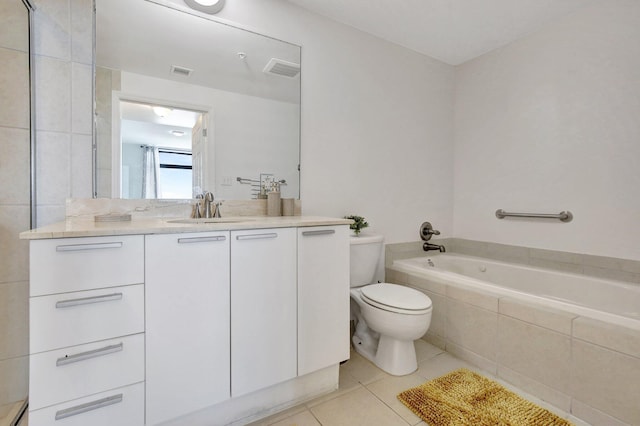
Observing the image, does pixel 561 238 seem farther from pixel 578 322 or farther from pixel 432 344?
pixel 432 344

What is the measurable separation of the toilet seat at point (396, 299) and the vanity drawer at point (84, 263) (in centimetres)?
119

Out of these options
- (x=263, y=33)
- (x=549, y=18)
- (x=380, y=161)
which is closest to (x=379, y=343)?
(x=380, y=161)

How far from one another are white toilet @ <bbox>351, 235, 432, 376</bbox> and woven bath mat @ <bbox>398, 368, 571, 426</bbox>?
0.67ft

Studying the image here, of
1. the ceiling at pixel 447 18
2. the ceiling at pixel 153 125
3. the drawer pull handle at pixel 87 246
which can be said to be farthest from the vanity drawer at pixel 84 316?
the ceiling at pixel 447 18

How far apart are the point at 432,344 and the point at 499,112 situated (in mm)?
2003

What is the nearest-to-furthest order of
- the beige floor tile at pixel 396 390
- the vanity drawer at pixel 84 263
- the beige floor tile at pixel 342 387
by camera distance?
the vanity drawer at pixel 84 263
the beige floor tile at pixel 396 390
the beige floor tile at pixel 342 387

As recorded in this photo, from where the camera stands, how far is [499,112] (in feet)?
8.24

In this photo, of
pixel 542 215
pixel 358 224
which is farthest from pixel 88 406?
pixel 542 215

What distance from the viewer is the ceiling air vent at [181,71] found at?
1657 mm

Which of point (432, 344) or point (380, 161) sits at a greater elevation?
point (380, 161)

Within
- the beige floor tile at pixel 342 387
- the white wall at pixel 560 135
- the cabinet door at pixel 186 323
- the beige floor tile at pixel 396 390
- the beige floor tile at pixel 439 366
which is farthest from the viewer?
the white wall at pixel 560 135

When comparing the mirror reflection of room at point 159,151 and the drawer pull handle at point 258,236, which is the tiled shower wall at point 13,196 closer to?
the mirror reflection of room at point 159,151

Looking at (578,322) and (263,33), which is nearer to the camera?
(578,322)

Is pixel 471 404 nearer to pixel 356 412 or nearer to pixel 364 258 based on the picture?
pixel 356 412
